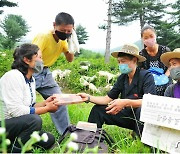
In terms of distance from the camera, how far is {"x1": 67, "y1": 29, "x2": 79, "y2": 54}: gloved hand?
13.6 ft

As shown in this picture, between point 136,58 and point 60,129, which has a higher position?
point 136,58

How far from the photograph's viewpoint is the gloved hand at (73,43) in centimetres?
413

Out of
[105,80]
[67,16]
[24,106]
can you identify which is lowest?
[105,80]

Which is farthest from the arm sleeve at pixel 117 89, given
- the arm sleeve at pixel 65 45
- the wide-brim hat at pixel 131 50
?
the arm sleeve at pixel 65 45

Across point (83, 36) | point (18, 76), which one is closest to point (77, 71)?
point (18, 76)

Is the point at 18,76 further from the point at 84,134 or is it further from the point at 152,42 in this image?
the point at 152,42

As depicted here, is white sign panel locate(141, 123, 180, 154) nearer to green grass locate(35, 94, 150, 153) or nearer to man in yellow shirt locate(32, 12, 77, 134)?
green grass locate(35, 94, 150, 153)

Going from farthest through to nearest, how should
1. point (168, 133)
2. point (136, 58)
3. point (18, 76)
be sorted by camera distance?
point (136, 58)
point (18, 76)
point (168, 133)

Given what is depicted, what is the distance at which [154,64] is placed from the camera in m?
4.31

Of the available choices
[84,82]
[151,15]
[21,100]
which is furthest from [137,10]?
[21,100]

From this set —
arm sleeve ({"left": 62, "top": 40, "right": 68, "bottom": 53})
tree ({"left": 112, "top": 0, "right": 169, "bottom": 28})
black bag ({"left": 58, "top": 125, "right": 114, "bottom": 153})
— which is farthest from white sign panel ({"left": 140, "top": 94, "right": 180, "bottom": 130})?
tree ({"left": 112, "top": 0, "right": 169, "bottom": 28})

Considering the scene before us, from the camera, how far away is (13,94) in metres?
3.11

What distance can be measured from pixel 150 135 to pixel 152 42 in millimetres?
1625

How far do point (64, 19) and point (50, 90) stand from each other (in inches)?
34.2
